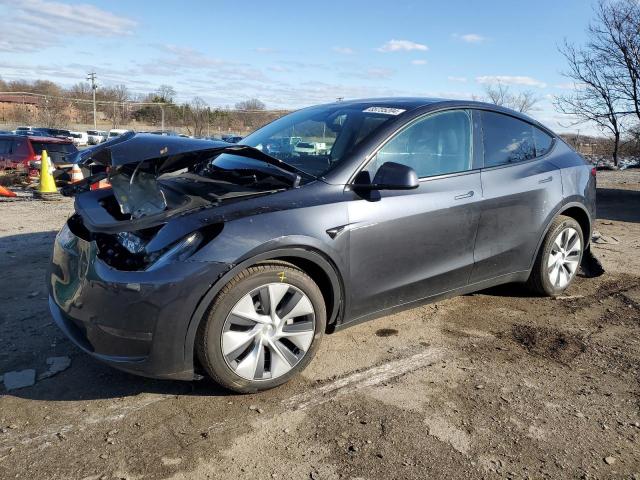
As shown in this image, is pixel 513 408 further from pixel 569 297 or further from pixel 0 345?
pixel 0 345

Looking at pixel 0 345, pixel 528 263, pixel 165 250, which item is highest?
pixel 165 250

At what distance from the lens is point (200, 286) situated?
2719 millimetres

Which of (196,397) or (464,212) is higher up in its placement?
(464,212)

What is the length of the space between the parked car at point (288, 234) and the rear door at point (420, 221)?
10 mm

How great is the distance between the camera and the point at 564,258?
4777 mm

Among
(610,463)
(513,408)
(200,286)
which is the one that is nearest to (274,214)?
(200,286)

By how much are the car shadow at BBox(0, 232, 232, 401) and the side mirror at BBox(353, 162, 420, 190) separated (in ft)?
4.92

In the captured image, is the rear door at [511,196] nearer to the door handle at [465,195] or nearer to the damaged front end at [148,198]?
the door handle at [465,195]

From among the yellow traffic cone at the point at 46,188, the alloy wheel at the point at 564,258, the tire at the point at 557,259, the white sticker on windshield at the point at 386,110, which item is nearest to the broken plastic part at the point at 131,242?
the white sticker on windshield at the point at 386,110

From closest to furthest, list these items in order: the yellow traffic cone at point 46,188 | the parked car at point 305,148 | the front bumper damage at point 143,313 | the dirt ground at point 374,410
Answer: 1. the dirt ground at point 374,410
2. the front bumper damage at point 143,313
3. the parked car at point 305,148
4. the yellow traffic cone at point 46,188

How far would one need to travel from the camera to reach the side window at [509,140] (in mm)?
4156

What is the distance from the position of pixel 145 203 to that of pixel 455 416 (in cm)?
210

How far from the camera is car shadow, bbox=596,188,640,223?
367 inches

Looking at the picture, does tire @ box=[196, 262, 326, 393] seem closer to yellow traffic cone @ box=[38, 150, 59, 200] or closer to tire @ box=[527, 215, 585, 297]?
tire @ box=[527, 215, 585, 297]
